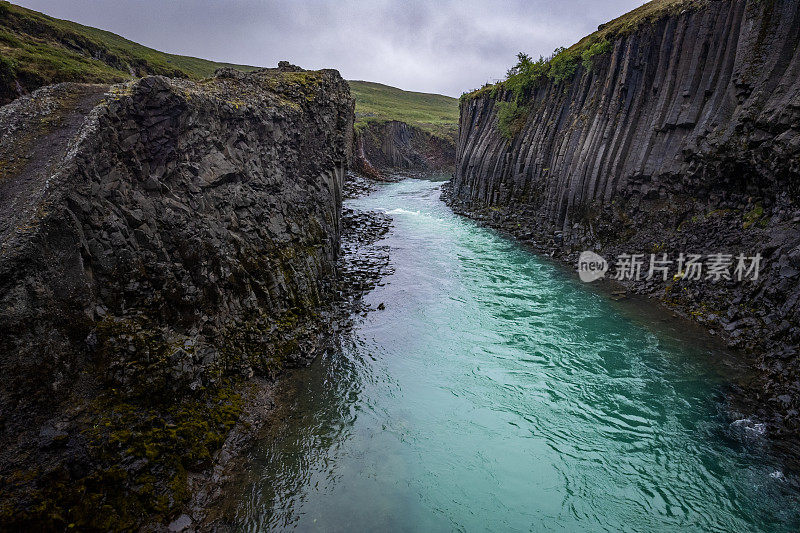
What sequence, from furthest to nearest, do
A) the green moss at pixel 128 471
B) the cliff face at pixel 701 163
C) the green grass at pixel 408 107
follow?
1. the green grass at pixel 408 107
2. the cliff face at pixel 701 163
3. the green moss at pixel 128 471

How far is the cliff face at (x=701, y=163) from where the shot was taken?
1392 cm

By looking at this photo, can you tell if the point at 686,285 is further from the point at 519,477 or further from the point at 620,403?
the point at 519,477

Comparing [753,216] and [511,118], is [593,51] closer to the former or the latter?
Answer: [511,118]

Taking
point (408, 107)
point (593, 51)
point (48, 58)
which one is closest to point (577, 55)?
point (593, 51)

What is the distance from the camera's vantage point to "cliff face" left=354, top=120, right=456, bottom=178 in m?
73.0

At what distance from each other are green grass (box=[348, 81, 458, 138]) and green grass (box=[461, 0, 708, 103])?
47089 mm

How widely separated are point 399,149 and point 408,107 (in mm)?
62158

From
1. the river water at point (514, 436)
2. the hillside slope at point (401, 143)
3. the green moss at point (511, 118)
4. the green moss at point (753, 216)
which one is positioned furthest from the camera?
the hillside slope at point (401, 143)

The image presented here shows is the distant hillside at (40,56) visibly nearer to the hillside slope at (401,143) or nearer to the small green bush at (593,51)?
the small green bush at (593,51)

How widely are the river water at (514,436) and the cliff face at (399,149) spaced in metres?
54.5

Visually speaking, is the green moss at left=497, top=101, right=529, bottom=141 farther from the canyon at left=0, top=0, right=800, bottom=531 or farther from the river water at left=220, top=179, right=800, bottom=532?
the river water at left=220, top=179, right=800, bottom=532

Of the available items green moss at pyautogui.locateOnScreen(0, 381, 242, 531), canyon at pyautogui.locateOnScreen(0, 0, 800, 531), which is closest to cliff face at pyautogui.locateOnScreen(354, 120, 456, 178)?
canyon at pyautogui.locateOnScreen(0, 0, 800, 531)

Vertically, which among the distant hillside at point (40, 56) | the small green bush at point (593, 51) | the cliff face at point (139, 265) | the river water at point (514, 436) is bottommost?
the river water at point (514, 436)

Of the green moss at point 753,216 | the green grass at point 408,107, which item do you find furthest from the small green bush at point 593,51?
the green grass at point 408,107
